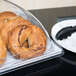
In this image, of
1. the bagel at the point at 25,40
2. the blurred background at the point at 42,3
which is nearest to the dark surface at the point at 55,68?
the bagel at the point at 25,40

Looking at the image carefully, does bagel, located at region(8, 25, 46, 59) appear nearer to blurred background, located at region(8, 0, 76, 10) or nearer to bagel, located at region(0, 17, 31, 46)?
bagel, located at region(0, 17, 31, 46)

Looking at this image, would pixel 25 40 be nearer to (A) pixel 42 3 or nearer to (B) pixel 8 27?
(B) pixel 8 27

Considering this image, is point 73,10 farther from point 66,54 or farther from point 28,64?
point 28,64

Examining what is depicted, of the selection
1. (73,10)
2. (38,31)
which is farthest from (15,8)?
(73,10)

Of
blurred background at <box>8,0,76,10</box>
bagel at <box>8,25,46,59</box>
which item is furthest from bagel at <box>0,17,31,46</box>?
blurred background at <box>8,0,76,10</box>

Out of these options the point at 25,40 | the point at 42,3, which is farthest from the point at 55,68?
the point at 42,3

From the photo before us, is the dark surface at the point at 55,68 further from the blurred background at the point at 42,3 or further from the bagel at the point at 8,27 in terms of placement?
the blurred background at the point at 42,3
